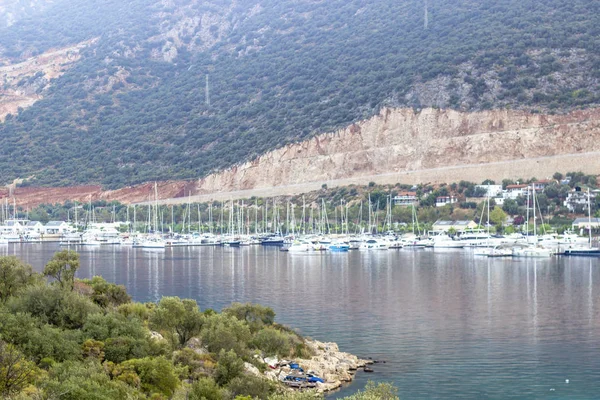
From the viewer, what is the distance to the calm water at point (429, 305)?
24784 millimetres

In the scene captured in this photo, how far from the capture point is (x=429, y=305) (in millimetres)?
38094

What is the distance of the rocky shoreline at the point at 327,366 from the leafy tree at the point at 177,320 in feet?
8.18

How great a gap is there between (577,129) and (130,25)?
95657mm

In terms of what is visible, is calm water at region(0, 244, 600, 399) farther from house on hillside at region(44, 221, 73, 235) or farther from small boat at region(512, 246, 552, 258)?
house on hillside at region(44, 221, 73, 235)

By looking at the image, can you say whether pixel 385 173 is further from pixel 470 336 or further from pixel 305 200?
pixel 470 336

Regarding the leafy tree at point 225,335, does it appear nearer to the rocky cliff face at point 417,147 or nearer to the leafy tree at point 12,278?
the leafy tree at point 12,278

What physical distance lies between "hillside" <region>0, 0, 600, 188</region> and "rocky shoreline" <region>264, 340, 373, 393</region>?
70.2 meters

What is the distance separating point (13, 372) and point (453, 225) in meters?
66.6

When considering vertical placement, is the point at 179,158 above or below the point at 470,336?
above

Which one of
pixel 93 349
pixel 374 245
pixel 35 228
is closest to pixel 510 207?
pixel 374 245

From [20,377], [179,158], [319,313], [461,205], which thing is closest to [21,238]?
[179,158]

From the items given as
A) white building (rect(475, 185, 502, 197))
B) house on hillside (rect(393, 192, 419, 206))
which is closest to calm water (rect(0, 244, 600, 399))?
white building (rect(475, 185, 502, 197))

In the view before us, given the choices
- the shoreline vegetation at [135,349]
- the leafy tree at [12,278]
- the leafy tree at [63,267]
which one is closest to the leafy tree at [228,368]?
the shoreline vegetation at [135,349]

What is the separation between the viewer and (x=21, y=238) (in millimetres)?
92062
